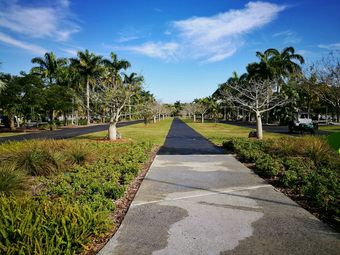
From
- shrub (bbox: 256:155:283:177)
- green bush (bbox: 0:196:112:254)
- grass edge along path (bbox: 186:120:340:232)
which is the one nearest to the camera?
green bush (bbox: 0:196:112:254)

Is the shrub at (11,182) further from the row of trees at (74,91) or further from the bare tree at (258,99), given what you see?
the bare tree at (258,99)

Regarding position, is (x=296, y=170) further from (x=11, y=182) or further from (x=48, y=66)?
(x=48, y=66)

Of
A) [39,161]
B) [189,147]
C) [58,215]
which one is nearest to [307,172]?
[58,215]

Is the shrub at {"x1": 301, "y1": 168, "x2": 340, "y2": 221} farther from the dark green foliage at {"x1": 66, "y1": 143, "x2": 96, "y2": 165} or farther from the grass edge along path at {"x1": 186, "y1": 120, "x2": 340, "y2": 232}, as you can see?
the dark green foliage at {"x1": 66, "y1": 143, "x2": 96, "y2": 165}

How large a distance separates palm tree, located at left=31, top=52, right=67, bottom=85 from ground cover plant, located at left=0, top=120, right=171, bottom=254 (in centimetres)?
4325

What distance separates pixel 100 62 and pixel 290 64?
31994mm

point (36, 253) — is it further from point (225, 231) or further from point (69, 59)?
point (69, 59)

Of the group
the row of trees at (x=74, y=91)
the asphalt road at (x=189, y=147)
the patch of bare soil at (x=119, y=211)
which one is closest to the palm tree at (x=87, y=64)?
the row of trees at (x=74, y=91)

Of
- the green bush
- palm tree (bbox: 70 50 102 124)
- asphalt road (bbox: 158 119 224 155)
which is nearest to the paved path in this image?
the green bush

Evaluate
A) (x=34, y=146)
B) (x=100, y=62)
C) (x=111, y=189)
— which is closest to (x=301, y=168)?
(x=111, y=189)

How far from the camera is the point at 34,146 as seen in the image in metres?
11.9

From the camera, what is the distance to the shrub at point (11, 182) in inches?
272

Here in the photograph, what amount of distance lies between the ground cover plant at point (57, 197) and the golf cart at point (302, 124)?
68.9 feet

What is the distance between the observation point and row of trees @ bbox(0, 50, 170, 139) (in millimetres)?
21906
